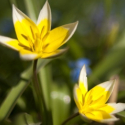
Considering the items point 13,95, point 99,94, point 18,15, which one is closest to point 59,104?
point 13,95

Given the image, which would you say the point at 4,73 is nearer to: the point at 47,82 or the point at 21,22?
the point at 47,82

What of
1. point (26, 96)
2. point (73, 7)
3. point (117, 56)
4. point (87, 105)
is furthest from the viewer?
point (73, 7)

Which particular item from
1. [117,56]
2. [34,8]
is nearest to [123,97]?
[117,56]

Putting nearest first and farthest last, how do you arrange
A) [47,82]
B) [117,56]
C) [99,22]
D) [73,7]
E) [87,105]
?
[87,105]
[47,82]
[117,56]
[73,7]
[99,22]

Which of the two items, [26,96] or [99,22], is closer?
[26,96]

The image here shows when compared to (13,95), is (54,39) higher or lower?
higher

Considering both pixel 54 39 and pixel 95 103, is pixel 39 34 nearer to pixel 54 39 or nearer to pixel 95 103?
pixel 54 39
